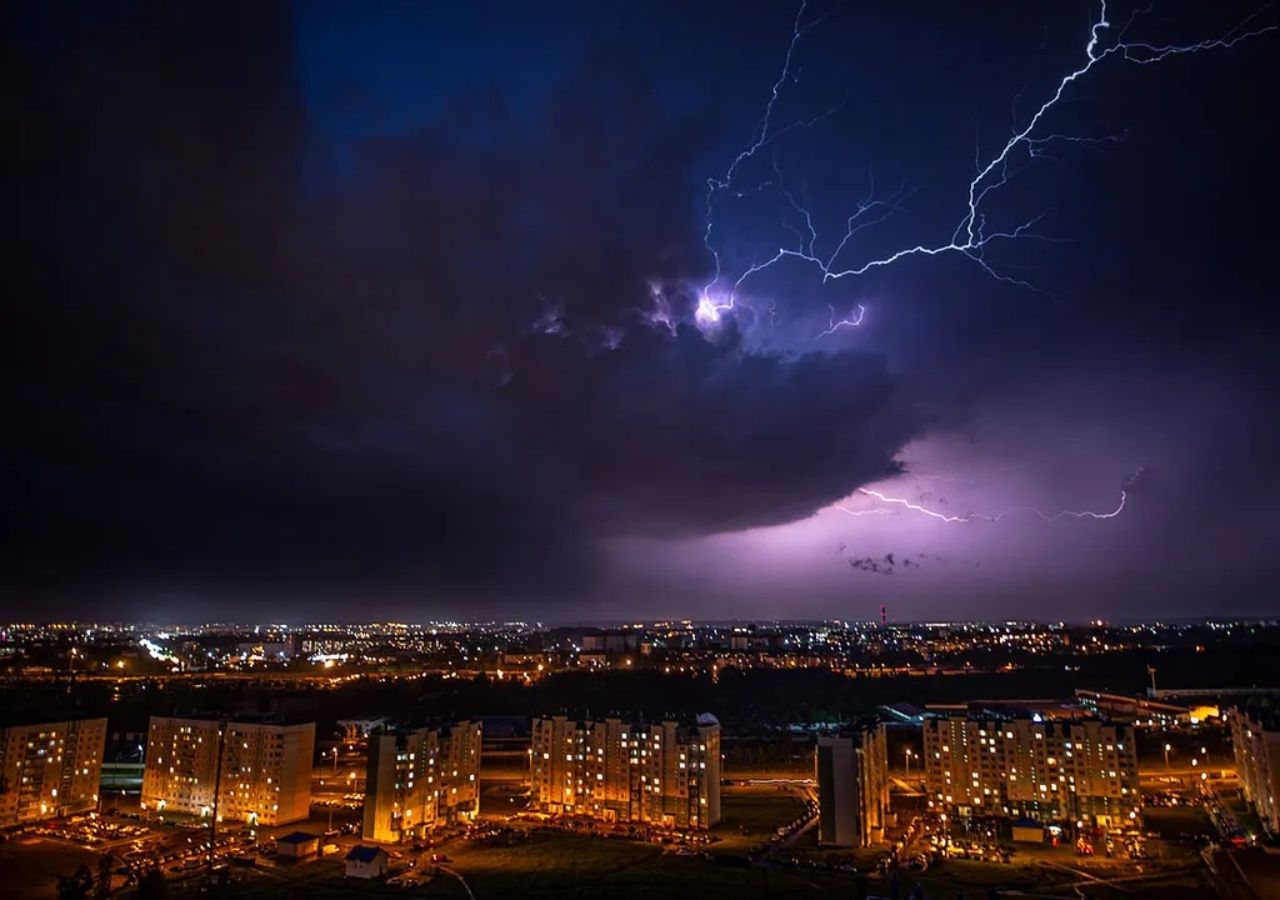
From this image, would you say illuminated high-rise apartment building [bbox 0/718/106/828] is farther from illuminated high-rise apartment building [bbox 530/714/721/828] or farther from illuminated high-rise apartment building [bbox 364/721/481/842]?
illuminated high-rise apartment building [bbox 530/714/721/828]

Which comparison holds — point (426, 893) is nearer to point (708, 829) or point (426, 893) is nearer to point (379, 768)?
point (379, 768)

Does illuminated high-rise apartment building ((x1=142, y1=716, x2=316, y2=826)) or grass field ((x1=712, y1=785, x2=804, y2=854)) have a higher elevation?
illuminated high-rise apartment building ((x1=142, y1=716, x2=316, y2=826))

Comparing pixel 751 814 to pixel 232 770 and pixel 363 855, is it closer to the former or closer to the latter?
pixel 363 855

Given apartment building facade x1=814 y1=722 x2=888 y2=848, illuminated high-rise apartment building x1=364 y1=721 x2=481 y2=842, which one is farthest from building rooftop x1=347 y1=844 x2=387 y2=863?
apartment building facade x1=814 y1=722 x2=888 y2=848

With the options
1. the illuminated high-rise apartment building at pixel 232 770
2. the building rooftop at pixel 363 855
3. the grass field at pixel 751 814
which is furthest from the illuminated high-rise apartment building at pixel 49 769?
the grass field at pixel 751 814

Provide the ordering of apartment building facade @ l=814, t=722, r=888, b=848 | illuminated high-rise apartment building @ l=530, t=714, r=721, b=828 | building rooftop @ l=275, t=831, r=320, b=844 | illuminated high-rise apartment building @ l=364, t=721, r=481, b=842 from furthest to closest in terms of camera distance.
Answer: illuminated high-rise apartment building @ l=530, t=714, r=721, b=828 < illuminated high-rise apartment building @ l=364, t=721, r=481, b=842 < apartment building facade @ l=814, t=722, r=888, b=848 < building rooftop @ l=275, t=831, r=320, b=844

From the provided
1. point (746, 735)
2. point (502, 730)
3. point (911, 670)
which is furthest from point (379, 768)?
point (911, 670)

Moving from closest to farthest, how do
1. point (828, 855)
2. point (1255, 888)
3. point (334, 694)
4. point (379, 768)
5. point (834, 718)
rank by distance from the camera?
1. point (1255, 888)
2. point (828, 855)
3. point (379, 768)
4. point (834, 718)
5. point (334, 694)
